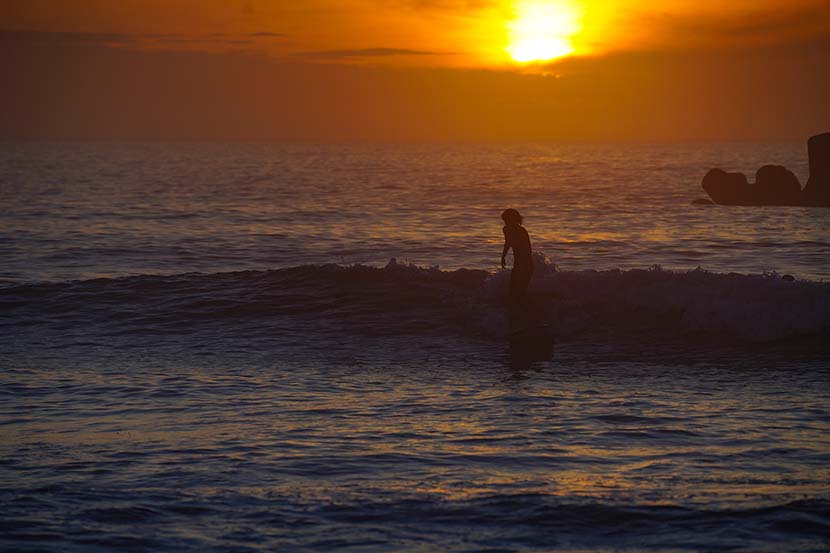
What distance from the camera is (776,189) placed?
6412cm

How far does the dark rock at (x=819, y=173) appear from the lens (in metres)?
61.6

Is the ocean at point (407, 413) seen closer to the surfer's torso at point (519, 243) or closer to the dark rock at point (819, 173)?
the surfer's torso at point (519, 243)

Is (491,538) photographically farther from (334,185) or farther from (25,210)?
(334,185)

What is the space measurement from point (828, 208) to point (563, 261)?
35409 mm

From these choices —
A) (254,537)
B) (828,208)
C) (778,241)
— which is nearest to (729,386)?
(254,537)

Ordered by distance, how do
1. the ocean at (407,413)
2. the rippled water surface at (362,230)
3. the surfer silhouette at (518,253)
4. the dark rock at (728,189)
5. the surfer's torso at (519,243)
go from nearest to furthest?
the ocean at (407,413), the surfer silhouette at (518,253), the surfer's torso at (519,243), the rippled water surface at (362,230), the dark rock at (728,189)

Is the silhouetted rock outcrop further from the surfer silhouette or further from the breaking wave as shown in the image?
the surfer silhouette

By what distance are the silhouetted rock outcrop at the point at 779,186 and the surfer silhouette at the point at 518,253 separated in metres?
50.4

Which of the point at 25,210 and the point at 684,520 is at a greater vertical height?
the point at 25,210

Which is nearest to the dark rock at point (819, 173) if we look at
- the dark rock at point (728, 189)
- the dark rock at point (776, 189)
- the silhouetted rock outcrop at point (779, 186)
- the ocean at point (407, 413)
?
the silhouetted rock outcrop at point (779, 186)

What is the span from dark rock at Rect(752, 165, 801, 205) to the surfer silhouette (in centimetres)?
5119

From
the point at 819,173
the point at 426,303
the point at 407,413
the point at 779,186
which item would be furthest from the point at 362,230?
the point at 819,173

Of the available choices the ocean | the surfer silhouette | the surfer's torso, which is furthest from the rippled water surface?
the surfer's torso

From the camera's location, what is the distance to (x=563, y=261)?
31219 millimetres
